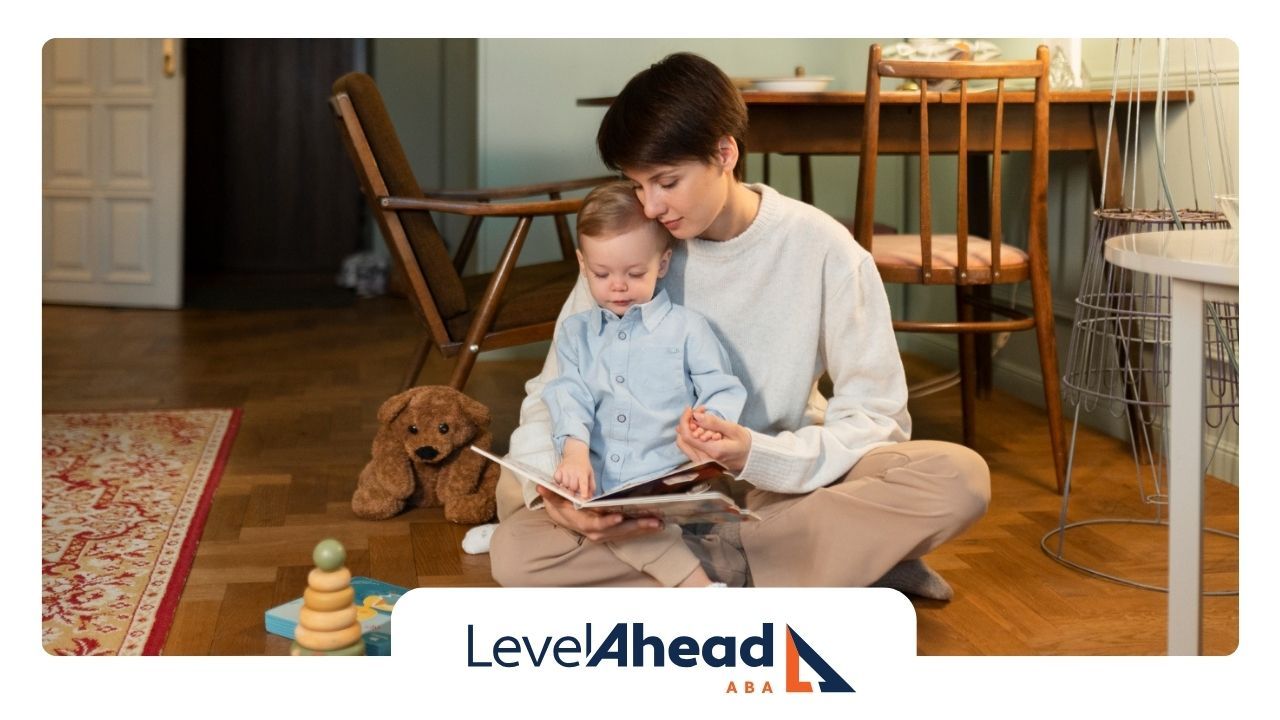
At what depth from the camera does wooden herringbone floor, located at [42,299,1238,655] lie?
6.17 ft

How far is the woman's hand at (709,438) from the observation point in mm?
1708

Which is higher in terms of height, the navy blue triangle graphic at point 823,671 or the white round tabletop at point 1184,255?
the white round tabletop at point 1184,255

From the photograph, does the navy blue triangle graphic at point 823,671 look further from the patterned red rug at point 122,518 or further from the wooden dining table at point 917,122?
the wooden dining table at point 917,122

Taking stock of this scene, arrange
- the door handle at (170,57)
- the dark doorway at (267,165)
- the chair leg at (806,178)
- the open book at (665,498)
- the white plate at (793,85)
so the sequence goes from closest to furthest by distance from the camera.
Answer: the open book at (665,498)
the white plate at (793,85)
the chair leg at (806,178)
the door handle at (170,57)
the dark doorway at (267,165)

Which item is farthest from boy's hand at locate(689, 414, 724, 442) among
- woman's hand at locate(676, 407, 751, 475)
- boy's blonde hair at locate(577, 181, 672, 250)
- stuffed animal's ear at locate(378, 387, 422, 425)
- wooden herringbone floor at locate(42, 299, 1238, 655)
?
stuffed animal's ear at locate(378, 387, 422, 425)

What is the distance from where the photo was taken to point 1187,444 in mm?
1402

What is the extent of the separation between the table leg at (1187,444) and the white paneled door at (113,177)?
441cm

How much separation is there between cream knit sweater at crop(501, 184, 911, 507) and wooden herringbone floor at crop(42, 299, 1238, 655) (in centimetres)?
31

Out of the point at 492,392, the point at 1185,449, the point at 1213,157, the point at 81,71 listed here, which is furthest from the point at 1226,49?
the point at 81,71

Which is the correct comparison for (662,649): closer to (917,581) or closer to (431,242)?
(917,581)

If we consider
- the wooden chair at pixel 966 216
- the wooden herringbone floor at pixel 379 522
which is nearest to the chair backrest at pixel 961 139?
the wooden chair at pixel 966 216

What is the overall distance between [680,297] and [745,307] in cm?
10

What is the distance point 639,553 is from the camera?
6.00 feet
